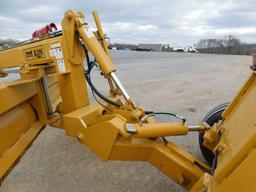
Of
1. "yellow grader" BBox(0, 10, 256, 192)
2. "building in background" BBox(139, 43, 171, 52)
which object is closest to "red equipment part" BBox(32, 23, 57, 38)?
"yellow grader" BBox(0, 10, 256, 192)

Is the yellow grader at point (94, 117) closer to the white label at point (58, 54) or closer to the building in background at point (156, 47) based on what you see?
the white label at point (58, 54)

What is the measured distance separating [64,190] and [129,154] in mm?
1039

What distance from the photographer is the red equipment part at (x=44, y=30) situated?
262 centimetres

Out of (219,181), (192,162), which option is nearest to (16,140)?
(192,162)

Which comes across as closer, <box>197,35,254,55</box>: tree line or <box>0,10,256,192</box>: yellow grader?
<box>0,10,256,192</box>: yellow grader

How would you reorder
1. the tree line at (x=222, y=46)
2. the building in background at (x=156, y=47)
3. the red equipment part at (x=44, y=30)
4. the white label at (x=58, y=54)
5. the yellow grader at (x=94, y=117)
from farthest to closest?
the building in background at (x=156, y=47)
the tree line at (x=222, y=46)
the red equipment part at (x=44, y=30)
the white label at (x=58, y=54)
the yellow grader at (x=94, y=117)

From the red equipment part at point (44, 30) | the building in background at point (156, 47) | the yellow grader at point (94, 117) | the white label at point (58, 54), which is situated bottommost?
the building in background at point (156, 47)

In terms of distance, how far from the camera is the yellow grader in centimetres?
191

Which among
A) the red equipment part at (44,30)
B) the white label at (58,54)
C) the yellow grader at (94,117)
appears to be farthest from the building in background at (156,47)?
the white label at (58,54)

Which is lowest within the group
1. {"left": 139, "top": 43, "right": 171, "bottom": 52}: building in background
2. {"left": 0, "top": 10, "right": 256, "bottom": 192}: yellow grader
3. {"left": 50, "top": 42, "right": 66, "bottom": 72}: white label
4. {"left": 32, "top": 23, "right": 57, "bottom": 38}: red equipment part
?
{"left": 139, "top": 43, "right": 171, "bottom": 52}: building in background

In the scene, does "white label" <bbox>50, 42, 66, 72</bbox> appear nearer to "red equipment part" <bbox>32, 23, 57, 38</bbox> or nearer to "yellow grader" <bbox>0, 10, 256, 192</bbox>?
"yellow grader" <bbox>0, 10, 256, 192</bbox>

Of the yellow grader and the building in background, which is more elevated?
the yellow grader

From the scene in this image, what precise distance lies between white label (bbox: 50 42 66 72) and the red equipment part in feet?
1.10

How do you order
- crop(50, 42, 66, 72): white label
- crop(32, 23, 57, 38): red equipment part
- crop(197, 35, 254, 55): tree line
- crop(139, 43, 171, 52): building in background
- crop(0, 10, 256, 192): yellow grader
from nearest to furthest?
1. crop(0, 10, 256, 192): yellow grader
2. crop(50, 42, 66, 72): white label
3. crop(32, 23, 57, 38): red equipment part
4. crop(197, 35, 254, 55): tree line
5. crop(139, 43, 171, 52): building in background
